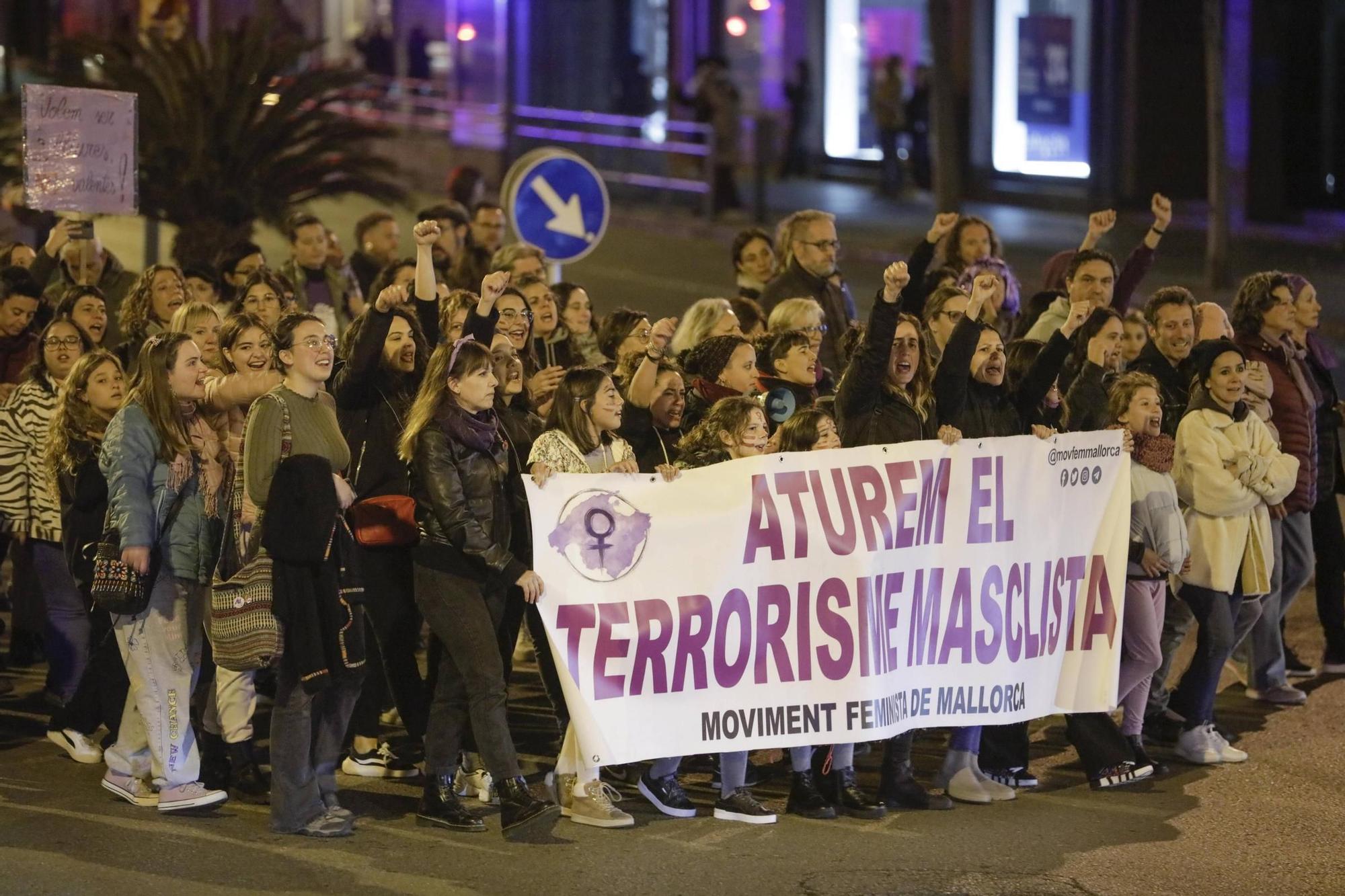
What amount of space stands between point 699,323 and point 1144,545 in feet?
7.91

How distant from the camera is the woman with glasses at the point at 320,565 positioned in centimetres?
762

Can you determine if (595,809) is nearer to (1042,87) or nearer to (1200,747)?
(1200,747)

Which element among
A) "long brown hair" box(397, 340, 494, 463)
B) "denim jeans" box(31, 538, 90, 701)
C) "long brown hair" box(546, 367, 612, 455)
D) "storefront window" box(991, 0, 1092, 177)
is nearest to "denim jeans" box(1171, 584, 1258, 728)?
"long brown hair" box(546, 367, 612, 455)

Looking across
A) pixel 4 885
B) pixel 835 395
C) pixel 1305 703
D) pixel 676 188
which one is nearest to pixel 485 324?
pixel 835 395

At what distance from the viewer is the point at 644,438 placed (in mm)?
8625

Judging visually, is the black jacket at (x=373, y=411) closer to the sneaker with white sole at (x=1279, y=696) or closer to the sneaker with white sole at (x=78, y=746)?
the sneaker with white sole at (x=78, y=746)

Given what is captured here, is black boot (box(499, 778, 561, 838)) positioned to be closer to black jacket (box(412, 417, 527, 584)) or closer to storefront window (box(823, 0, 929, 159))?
black jacket (box(412, 417, 527, 584))

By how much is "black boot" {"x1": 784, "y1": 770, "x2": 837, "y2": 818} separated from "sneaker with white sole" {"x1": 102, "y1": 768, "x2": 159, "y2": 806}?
2.43 m

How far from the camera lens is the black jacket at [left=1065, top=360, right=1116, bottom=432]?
29.6ft

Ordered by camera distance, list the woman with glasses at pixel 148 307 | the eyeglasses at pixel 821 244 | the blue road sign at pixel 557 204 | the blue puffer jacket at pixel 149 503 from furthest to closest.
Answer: the blue road sign at pixel 557 204
the eyeglasses at pixel 821 244
the woman with glasses at pixel 148 307
the blue puffer jacket at pixel 149 503

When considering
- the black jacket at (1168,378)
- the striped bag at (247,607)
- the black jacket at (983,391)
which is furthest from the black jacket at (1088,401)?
the striped bag at (247,607)

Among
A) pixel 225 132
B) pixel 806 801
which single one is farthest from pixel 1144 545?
pixel 225 132

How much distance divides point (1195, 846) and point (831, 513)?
182 centimetres

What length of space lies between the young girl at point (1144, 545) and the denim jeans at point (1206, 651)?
30 cm
